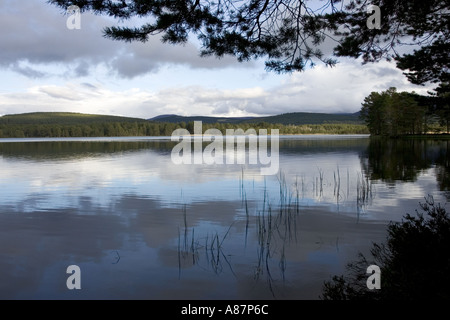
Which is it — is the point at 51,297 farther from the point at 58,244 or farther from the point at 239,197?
the point at 239,197

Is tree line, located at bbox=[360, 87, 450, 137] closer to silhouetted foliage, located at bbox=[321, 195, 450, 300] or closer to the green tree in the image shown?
the green tree

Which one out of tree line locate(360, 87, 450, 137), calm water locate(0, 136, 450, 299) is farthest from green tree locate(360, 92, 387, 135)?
calm water locate(0, 136, 450, 299)

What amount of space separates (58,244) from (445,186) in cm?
1638

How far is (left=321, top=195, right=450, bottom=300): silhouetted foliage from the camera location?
462 cm

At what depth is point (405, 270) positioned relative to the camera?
5.44 meters

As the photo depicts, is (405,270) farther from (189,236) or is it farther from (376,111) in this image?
(376,111)

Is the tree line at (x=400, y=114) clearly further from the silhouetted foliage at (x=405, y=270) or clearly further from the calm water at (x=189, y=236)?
the silhouetted foliage at (x=405, y=270)

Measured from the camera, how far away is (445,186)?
16000mm

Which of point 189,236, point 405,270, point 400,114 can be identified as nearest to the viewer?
point 405,270

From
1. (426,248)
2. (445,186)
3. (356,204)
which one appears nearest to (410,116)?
(445,186)

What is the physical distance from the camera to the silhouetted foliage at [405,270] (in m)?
4.62

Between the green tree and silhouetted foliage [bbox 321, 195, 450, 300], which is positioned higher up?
the green tree

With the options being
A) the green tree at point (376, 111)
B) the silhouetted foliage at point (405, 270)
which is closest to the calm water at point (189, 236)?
the silhouetted foliage at point (405, 270)

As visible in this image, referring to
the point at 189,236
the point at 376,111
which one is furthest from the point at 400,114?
the point at 189,236
